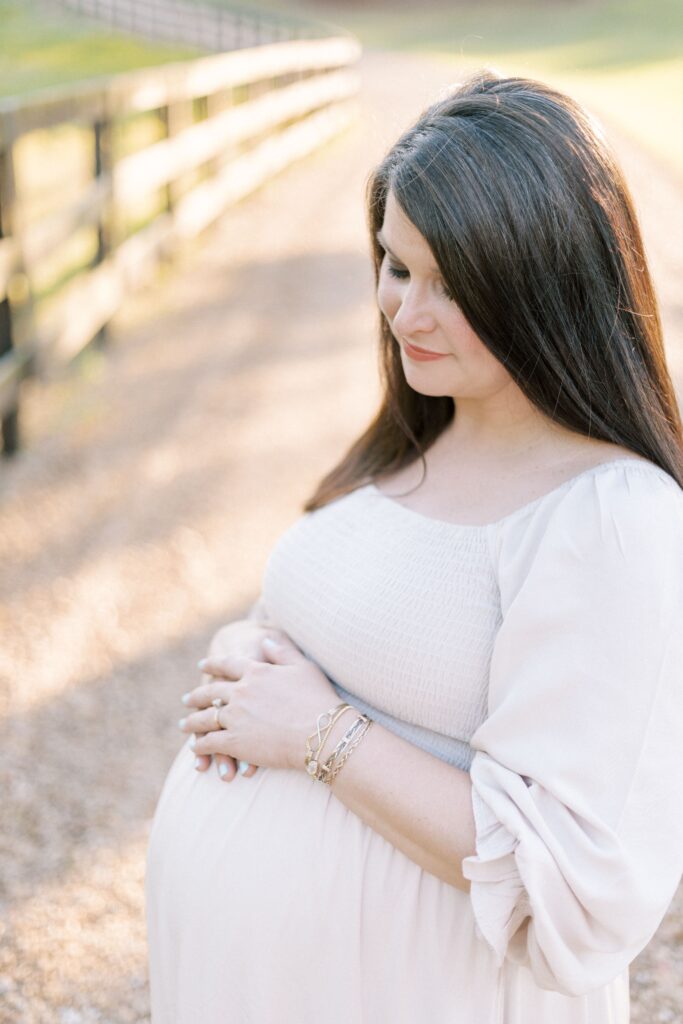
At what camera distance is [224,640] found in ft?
6.55

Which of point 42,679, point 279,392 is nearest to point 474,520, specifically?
point 42,679

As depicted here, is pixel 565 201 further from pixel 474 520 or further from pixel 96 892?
pixel 96 892

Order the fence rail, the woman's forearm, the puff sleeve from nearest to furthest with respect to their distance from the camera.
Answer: the puff sleeve → the woman's forearm → the fence rail

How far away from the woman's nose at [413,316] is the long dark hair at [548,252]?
65mm

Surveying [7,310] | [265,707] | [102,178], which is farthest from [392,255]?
[102,178]

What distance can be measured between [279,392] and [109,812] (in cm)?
357

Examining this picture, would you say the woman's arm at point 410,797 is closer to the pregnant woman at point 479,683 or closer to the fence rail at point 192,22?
the pregnant woman at point 479,683

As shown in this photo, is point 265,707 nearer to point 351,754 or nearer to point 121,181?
point 351,754

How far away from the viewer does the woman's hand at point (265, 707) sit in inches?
63.7

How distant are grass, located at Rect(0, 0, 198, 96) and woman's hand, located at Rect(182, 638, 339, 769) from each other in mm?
18429

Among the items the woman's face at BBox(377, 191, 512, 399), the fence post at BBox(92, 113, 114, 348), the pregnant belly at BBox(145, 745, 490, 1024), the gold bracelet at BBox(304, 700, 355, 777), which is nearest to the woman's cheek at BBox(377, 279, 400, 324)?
the woman's face at BBox(377, 191, 512, 399)

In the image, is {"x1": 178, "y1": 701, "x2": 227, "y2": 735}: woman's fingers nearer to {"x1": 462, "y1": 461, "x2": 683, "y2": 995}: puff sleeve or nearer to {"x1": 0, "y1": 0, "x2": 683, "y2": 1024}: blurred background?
{"x1": 462, "y1": 461, "x2": 683, "y2": 995}: puff sleeve

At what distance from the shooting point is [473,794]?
139cm

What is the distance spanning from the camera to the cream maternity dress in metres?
1.29
